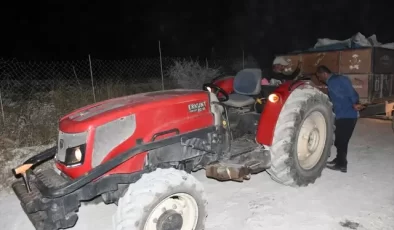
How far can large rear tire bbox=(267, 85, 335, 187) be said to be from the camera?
398 centimetres

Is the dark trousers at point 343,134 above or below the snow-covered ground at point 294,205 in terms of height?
above

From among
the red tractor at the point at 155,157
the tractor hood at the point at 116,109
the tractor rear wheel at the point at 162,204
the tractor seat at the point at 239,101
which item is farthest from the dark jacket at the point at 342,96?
the tractor rear wheel at the point at 162,204

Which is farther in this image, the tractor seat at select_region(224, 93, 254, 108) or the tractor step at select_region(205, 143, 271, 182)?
the tractor seat at select_region(224, 93, 254, 108)

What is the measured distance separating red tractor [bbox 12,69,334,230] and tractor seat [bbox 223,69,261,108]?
46cm

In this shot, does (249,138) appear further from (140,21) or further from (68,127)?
(140,21)

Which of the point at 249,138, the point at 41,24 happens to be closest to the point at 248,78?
the point at 249,138

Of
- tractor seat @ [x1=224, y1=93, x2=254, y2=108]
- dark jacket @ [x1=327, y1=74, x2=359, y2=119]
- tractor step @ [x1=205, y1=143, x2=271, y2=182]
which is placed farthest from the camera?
dark jacket @ [x1=327, y1=74, x2=359, y2=119]

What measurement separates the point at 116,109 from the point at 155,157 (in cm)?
60

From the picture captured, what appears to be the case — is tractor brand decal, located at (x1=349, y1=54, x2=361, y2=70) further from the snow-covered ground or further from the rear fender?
the rear fender

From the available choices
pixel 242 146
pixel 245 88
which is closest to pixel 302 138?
pixel 242 146

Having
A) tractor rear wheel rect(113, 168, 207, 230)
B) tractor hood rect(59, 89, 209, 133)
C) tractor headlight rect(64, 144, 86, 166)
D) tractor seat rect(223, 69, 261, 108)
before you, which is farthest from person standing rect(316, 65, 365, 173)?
tractor headlight rect(64, 144, 86, 166)

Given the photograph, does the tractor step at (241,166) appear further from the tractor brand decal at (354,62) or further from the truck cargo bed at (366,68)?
the tractor brand decal at (354,62)

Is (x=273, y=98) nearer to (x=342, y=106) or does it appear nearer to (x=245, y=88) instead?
(x=245, y=88)

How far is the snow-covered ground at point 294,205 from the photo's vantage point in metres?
3.61
